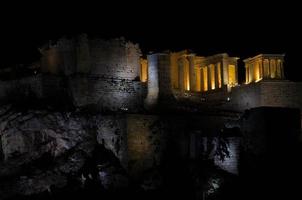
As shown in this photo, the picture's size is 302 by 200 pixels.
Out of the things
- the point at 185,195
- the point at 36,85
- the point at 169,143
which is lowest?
the point at 185,195

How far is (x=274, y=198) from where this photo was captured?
51031 millimetres

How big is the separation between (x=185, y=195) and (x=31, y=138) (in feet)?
43.0

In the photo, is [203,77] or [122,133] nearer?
[122,133]

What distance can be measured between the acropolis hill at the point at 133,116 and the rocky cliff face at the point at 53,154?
0.26 feet

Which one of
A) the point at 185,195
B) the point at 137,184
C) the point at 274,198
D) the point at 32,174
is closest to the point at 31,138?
the point at 32,174

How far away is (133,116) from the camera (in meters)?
58.7

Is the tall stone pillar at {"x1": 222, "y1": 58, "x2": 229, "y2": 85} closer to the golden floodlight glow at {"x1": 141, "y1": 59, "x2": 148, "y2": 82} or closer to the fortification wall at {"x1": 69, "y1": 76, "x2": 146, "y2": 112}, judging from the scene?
the golden floodlight glow at {"x1": 141, "y1": 59, "x2": 148, "y2": 82}

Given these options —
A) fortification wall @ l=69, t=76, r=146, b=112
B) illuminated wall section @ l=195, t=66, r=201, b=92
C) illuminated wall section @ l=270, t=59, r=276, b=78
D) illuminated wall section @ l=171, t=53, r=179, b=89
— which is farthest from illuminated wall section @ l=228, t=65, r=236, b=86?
fortification wall @ l=69, t=76, r=146, b=112

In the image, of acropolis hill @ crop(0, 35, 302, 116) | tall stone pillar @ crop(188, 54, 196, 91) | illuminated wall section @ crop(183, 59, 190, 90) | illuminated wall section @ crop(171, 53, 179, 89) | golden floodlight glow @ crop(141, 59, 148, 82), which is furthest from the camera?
tall stone pillar @ crop(188, 54, 196, 91)

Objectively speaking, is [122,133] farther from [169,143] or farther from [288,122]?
[288,122]

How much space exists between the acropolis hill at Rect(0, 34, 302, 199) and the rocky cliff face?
0.08m

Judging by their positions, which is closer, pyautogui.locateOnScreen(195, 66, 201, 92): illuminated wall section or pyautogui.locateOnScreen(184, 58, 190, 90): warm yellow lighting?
pyautogui.locateOnScreen(184, 58, 190, 90): warm yellow lighting

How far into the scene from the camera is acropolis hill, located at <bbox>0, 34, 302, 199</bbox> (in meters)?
55.3

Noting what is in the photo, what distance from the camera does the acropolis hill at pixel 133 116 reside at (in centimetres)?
5534
